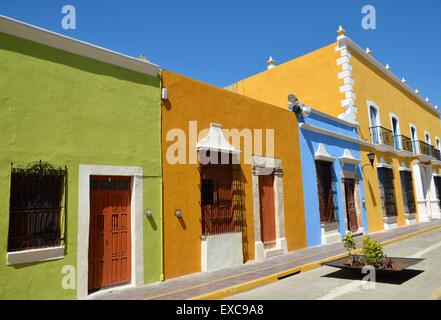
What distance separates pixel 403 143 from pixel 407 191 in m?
2.77

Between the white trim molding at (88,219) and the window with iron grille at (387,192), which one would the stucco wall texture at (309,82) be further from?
the white trim molding at (88,219)

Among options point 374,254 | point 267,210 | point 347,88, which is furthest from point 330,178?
point 374,254

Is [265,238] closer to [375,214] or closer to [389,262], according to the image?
[389,262]

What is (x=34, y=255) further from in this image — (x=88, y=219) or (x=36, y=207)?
(x=88, y=219)

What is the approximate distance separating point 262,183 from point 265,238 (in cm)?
165

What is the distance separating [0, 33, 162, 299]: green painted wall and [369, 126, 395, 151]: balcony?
13229mm

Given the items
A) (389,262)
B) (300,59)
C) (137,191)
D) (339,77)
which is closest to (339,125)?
(339,77)

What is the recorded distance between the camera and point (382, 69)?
2022 centimetres

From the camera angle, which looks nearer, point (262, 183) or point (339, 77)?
point (262, 183)

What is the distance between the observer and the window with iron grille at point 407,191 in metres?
20.1

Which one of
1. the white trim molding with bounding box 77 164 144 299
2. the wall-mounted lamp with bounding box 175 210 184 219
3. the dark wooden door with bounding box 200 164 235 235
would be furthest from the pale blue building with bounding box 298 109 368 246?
the white trim molding with bounding box 77 164 144 299

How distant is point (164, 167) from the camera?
26.8 feet

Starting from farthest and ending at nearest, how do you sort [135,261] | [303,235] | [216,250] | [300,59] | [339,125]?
[300,59] → [339,125] → [303,235] → [216,250] → [135,261]

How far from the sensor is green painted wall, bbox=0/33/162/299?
5883mm
